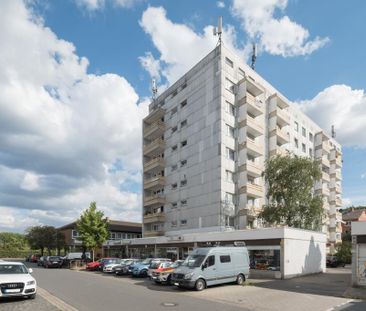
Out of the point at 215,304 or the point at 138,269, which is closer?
the point at 215,304

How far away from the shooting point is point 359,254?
75.3ft

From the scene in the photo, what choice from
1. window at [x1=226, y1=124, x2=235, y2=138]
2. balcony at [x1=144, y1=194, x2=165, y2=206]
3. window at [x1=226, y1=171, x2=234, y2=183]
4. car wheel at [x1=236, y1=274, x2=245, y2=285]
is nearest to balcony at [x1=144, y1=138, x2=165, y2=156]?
balcony at [x1=144, y1=194, x2=165, y2=206]

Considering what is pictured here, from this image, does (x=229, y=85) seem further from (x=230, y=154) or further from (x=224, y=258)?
(x=224, y=258)

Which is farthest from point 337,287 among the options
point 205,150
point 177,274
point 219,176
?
point 205,150

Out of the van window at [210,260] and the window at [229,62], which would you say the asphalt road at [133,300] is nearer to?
the van window at [210,260]

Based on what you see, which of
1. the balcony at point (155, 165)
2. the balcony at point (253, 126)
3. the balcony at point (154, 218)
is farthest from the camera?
the balcony at point (155, 165)

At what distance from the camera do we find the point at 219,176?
141ft

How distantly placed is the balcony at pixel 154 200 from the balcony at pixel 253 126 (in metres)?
14.9

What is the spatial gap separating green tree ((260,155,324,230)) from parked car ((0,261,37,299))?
30.0m

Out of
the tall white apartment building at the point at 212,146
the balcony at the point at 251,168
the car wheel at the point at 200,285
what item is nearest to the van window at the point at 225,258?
the car wheel at the point at 200,285

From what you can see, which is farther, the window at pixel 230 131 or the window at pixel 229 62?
the window at pixel 229 62

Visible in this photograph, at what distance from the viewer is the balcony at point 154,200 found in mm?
52531

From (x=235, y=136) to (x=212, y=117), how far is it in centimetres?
355

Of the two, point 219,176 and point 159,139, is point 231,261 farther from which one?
point 159,139
